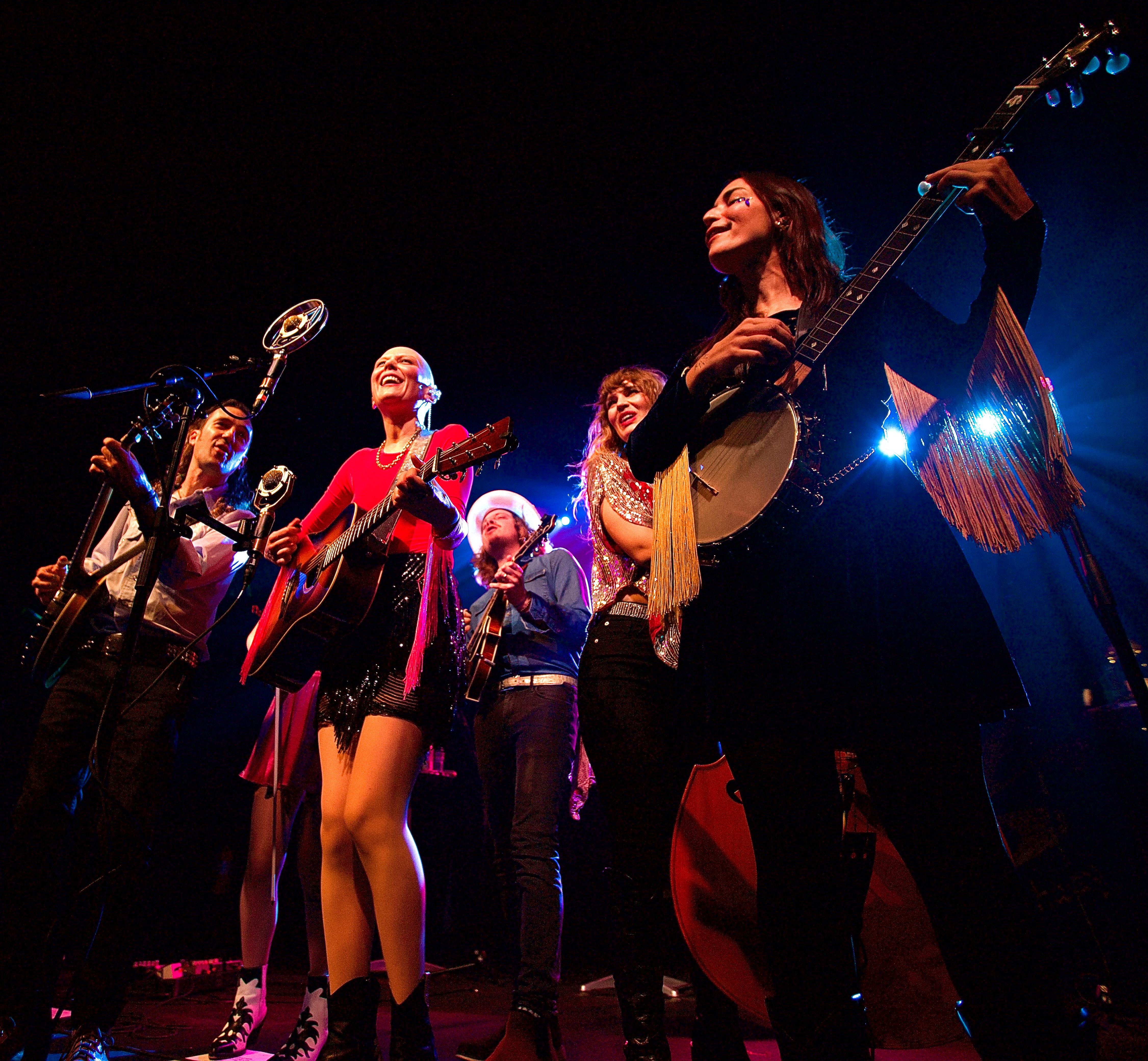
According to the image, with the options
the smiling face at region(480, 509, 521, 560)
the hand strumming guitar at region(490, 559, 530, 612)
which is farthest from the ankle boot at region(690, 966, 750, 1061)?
the smiling face at region(480, 509, 521, 560)

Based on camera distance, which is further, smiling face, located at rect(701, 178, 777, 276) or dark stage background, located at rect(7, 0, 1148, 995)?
dark stage background, located at rect(7, 0, 1148, 995)

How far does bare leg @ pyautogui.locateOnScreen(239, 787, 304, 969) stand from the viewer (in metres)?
2.83

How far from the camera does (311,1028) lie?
2.46 meters

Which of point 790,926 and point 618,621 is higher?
point 618,621

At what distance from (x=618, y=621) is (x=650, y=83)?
3.79m

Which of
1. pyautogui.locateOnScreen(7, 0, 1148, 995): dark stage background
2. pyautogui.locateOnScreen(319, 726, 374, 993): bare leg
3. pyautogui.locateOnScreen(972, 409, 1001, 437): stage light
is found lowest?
pyautogui.locateOnScreen(319, 726, 374, 993): bare leg

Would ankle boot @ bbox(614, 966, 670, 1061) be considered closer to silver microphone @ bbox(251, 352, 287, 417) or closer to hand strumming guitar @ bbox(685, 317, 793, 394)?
hand strumming guitar @ bbox(685, 317, 793, 394)

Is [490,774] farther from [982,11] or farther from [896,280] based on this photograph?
[982,11]

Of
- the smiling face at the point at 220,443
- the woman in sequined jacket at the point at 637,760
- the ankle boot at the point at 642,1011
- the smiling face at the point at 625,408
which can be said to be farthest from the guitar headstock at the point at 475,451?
the ankle boot at the point at 642,1011

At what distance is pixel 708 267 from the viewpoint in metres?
5.57

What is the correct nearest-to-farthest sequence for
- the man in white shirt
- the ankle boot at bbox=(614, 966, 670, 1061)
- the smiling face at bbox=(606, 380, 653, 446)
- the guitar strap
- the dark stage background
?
the ankle boot at bbox=(614, 966, 670, 1061)
the man in white shirt
the guitar strap
the smiling face at bbox=(606, 380, 653, 446)
the dark stage background

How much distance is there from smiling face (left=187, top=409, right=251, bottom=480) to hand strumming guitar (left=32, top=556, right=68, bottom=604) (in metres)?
0.76

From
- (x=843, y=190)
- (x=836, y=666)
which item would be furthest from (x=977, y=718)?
(x=843, y=190)

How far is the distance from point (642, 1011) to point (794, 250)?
2.07 meters
